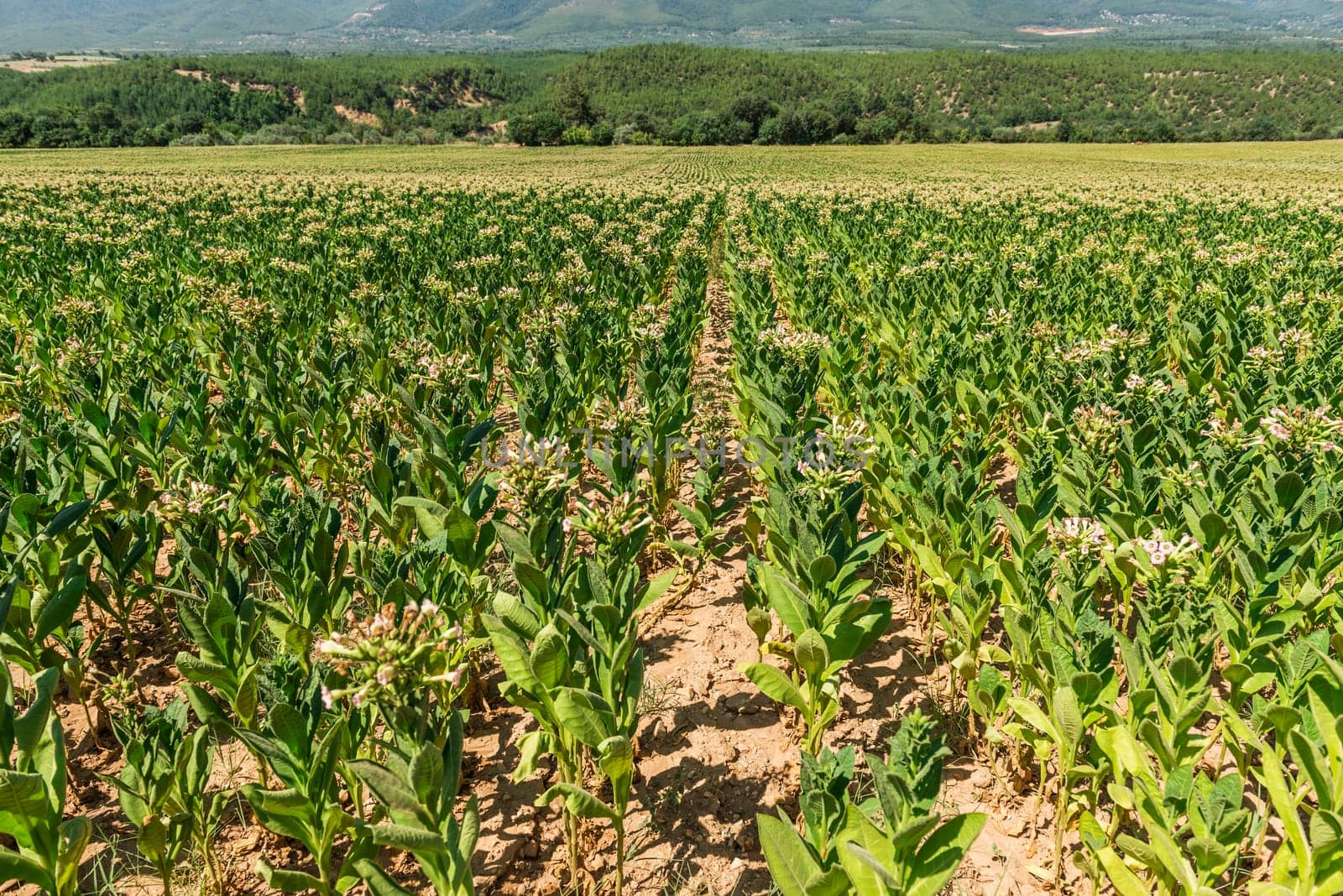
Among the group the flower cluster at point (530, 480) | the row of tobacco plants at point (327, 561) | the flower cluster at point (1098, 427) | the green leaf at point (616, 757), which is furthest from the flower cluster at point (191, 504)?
the flower cluster at point (1098, 427)

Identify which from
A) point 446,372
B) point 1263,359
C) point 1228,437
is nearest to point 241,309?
point 446,372

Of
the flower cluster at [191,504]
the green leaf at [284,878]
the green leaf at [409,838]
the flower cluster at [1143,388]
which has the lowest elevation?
the green leaf at [284,878]

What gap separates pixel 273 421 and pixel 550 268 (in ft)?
26.7

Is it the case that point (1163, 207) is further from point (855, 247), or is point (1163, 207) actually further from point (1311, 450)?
point (1311, 450)

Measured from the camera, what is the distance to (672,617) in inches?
188

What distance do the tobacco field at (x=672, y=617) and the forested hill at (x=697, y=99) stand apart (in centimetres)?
10243

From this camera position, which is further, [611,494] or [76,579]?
[611,494]

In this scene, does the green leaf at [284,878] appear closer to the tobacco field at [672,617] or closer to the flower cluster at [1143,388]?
the tobacco field at [672,617]

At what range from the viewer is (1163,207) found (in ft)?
72.9

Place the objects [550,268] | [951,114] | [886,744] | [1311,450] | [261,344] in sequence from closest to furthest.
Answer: [886,744] < [1311,450] < [261,344] < [550,268] < [951,114]

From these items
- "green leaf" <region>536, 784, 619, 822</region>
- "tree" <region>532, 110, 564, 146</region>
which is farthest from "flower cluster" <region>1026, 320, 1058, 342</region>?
"tree" <region>532, 110, 564, 146</region>

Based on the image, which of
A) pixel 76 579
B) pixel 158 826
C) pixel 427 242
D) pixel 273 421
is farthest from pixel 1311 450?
pixel 427 242

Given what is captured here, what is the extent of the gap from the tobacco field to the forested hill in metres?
102

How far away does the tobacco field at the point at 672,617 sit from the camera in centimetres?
234
